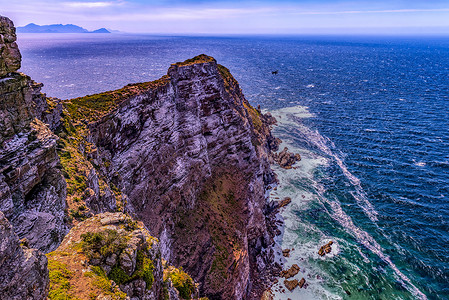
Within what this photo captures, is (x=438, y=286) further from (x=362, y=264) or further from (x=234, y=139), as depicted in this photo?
(x=234, y=139)

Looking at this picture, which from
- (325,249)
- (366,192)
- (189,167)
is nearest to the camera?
(189,167)

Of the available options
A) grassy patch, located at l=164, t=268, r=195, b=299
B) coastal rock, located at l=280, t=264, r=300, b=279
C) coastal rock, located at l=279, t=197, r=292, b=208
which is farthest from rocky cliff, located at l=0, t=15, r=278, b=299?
coastal rock, located at l=279, t=197, r=292, b=208

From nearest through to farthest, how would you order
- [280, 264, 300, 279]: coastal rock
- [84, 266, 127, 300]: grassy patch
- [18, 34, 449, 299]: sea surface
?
[84, 266, 127, 300]: grassy patch < [18, 34, 449, 299]: sea surface < [280, 264, 300, 279]: coastal rock

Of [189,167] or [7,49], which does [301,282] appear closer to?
[189,167]

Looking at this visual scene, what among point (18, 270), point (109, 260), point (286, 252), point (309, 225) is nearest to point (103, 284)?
point (109, 260)

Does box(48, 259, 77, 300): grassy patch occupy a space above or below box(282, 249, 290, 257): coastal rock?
above

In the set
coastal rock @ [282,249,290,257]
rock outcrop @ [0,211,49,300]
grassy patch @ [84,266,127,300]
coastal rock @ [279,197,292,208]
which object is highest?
rock outcrop @ [0,211,49,300]

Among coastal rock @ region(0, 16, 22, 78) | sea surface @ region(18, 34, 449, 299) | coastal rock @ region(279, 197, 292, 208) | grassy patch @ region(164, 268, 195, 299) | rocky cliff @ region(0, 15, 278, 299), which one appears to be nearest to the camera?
coastal rock @ region(0, 16, 22, 78)

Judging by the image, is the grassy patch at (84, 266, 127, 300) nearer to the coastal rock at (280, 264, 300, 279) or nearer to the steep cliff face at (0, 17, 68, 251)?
the steep cliff face at (0, 17, 68, 251)
